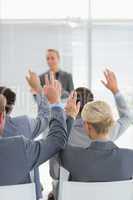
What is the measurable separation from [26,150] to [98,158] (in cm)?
38

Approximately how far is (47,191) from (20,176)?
94.0 inches

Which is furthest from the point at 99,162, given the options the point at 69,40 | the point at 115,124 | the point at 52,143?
the point at 69,40

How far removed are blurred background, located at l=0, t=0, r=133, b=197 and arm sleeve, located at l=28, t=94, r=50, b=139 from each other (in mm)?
2845

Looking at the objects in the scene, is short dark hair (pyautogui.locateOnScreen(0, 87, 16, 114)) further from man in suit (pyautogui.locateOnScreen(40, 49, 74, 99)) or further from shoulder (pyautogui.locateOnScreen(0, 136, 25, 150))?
man in suit (pyautogui.locateOnScreen(40, 49, 74, 99))

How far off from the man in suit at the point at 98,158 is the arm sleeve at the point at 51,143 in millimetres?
72

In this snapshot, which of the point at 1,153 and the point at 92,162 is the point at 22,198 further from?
the point at 92,162

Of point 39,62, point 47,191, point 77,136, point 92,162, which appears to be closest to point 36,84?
point 77,136

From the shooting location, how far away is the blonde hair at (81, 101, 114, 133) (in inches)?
83.8

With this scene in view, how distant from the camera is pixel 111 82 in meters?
2.85

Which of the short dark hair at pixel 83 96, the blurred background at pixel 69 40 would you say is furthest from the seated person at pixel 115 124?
the blurred background at pixel 69 40

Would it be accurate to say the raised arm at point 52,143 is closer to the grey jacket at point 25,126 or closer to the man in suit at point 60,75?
the grey jacket at point 25,126

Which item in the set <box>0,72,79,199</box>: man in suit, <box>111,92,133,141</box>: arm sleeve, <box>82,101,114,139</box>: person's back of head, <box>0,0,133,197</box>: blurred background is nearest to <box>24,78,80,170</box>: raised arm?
<box>0,72,79,199</box>: man in suit
